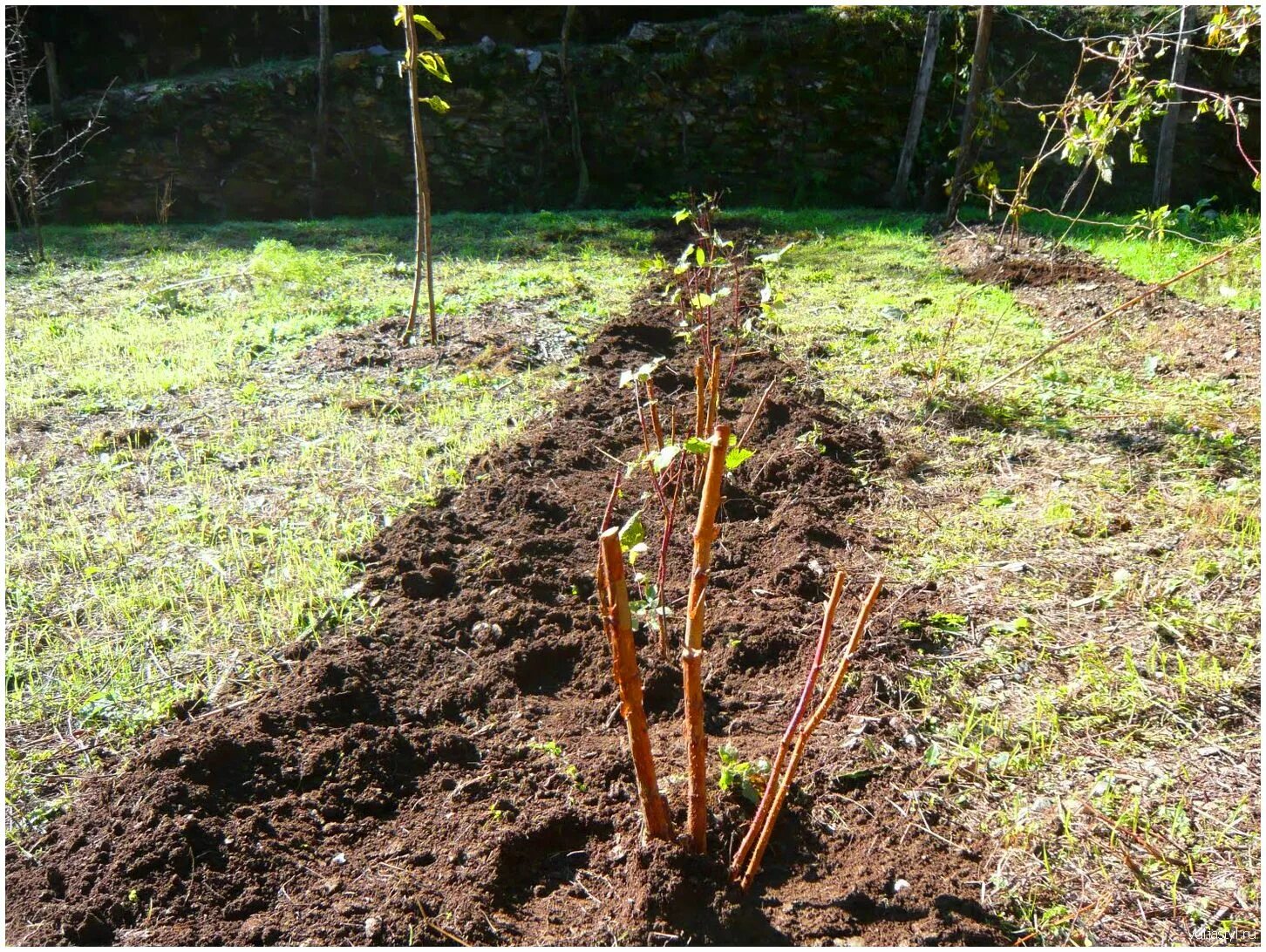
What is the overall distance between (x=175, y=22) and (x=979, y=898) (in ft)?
48.2

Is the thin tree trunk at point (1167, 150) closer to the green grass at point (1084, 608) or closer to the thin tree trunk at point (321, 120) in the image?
the green grass at point (1084, 608)

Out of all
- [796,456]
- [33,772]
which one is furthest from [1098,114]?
[33,772]

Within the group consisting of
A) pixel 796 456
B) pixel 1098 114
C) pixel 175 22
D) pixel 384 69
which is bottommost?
pixel 796 456

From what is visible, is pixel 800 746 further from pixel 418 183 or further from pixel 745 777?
pixel 418 183

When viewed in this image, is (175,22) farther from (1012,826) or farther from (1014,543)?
(1012,826)

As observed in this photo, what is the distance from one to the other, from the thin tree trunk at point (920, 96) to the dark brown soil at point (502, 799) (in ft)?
26.7

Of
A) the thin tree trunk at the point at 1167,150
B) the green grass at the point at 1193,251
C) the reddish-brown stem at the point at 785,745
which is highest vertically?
the thin tree trunk at the point at 1167,150

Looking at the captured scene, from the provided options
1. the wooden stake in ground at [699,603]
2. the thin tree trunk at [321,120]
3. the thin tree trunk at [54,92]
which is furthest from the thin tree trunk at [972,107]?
the thin tree trunk at [54,92]

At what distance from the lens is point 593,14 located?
41.0 feet

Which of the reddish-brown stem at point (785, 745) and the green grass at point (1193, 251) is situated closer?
the reddish-brown stem at point (785, 745)

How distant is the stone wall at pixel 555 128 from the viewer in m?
11.3

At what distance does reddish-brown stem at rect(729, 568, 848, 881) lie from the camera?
1.75 m

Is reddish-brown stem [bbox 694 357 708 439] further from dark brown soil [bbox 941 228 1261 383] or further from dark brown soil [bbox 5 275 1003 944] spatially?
dark brown soil [bbox 941 228 1261 383]

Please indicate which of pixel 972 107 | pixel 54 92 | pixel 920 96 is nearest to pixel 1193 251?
pixel 972 107
